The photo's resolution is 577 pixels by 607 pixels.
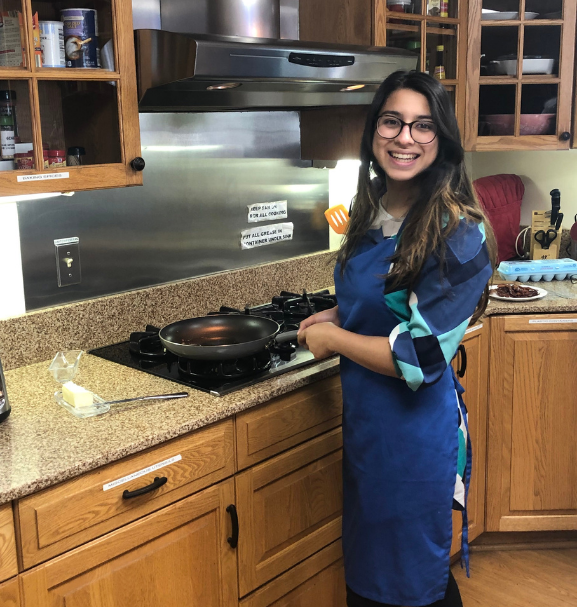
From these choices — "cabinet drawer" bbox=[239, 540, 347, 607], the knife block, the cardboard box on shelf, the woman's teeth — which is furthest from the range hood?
"cabinet drawer" bbox=[239, 540, 347, 607]

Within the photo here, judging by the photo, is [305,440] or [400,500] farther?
[305,440]

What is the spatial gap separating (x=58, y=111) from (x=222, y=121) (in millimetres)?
799

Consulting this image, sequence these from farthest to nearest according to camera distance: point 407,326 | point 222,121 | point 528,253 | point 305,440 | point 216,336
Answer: point 528,253
point 222,121
point 216,336
point 305,440
point 407,326

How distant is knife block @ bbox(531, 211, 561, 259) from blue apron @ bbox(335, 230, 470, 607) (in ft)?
4.57

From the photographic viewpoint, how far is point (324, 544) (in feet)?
6.56

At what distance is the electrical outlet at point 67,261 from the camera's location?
2012mm

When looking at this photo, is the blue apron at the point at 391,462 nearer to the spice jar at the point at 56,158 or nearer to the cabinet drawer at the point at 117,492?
the cabinet drawer at the point at 117,492

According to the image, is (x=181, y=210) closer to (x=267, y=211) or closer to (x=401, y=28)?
(x=267, y=211)

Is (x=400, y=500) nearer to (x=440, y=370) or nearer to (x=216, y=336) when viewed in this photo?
(x=440, y=370)

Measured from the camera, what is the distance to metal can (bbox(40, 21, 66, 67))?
159 cm

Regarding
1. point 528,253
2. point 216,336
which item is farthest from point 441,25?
point 216,336

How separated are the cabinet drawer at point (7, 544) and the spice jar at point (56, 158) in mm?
732

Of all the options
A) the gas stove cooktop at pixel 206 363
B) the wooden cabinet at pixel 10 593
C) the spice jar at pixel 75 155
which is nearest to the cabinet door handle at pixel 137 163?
the spice jar at pixel 75 155

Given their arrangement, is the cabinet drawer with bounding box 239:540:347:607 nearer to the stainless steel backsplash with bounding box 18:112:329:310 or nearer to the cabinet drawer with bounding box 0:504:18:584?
the cabinet drawer with bounding box 0:504:18:584
